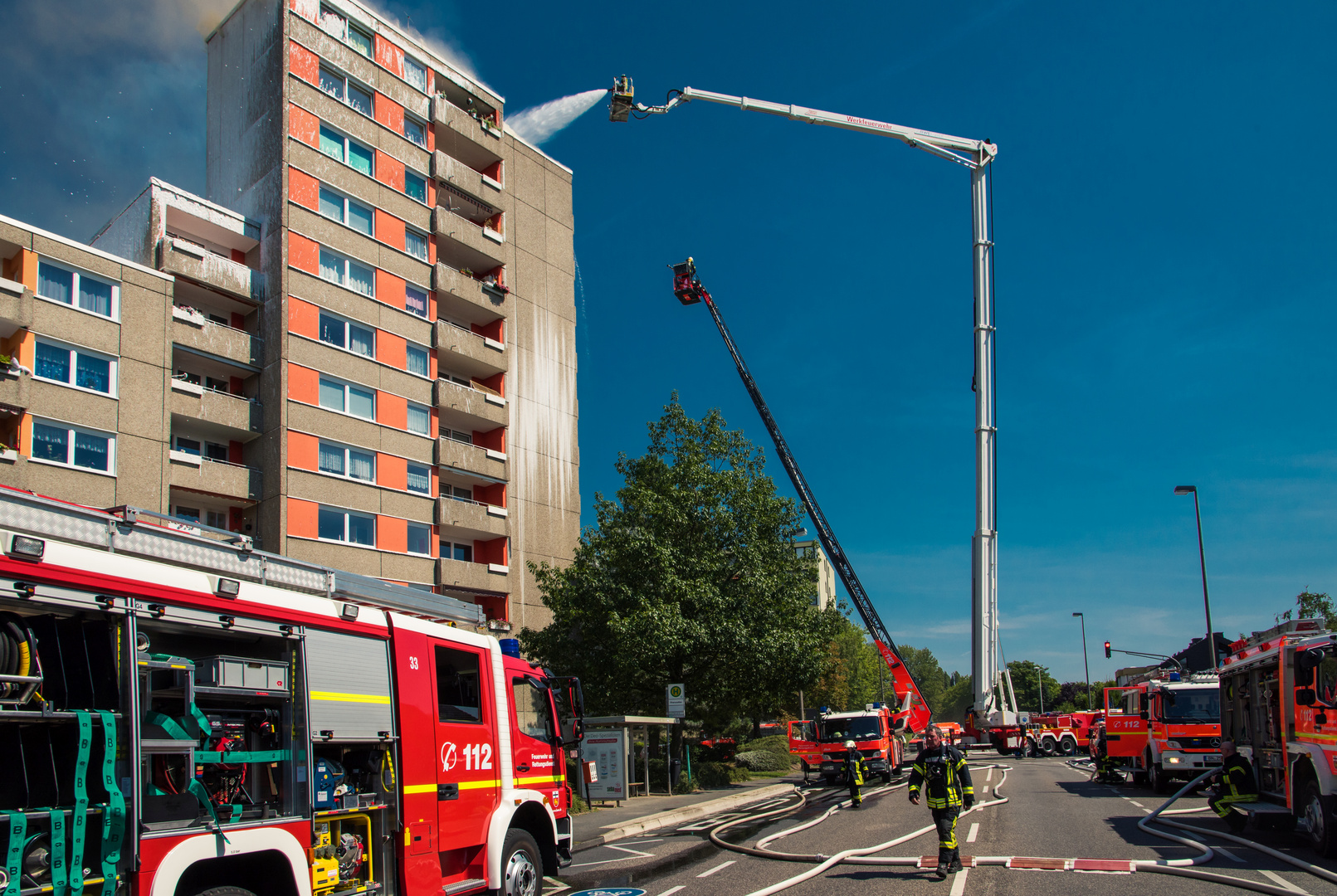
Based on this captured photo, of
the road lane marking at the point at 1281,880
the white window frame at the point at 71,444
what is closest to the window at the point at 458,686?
the road lane marking at the point at 1281,880

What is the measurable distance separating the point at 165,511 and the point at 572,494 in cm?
1700

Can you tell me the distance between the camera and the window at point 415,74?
35844 millimetres

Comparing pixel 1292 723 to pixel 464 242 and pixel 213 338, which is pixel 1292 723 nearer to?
pixel 213 338

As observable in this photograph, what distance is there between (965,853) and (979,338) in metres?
19.9

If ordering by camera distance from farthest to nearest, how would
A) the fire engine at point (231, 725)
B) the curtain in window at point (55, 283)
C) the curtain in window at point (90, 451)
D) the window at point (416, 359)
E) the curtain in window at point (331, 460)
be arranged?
the window at point (416, 359), the curtain in window at point (331, 460), the curtain in window at point (55, 283), the curtain in window at point (90, 451), the fire engine at point (231, 725)

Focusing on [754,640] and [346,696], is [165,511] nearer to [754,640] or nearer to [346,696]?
[754,640]

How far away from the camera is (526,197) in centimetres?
3984

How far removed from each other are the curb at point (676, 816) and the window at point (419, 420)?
16604 mm

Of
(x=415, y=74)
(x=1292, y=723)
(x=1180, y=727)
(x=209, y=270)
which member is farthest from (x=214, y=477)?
(x=1292, y=723)

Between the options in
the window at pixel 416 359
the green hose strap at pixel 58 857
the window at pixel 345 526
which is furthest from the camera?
the window at pixel 416 359

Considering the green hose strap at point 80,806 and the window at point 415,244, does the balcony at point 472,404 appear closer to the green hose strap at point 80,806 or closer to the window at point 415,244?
the window at point 415,244

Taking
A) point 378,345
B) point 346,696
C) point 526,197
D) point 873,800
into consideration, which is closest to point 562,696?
point 346,696

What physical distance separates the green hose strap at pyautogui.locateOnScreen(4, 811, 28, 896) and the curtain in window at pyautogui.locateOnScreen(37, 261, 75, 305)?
2289 centimetres

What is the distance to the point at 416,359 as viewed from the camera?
33438 millimetres
